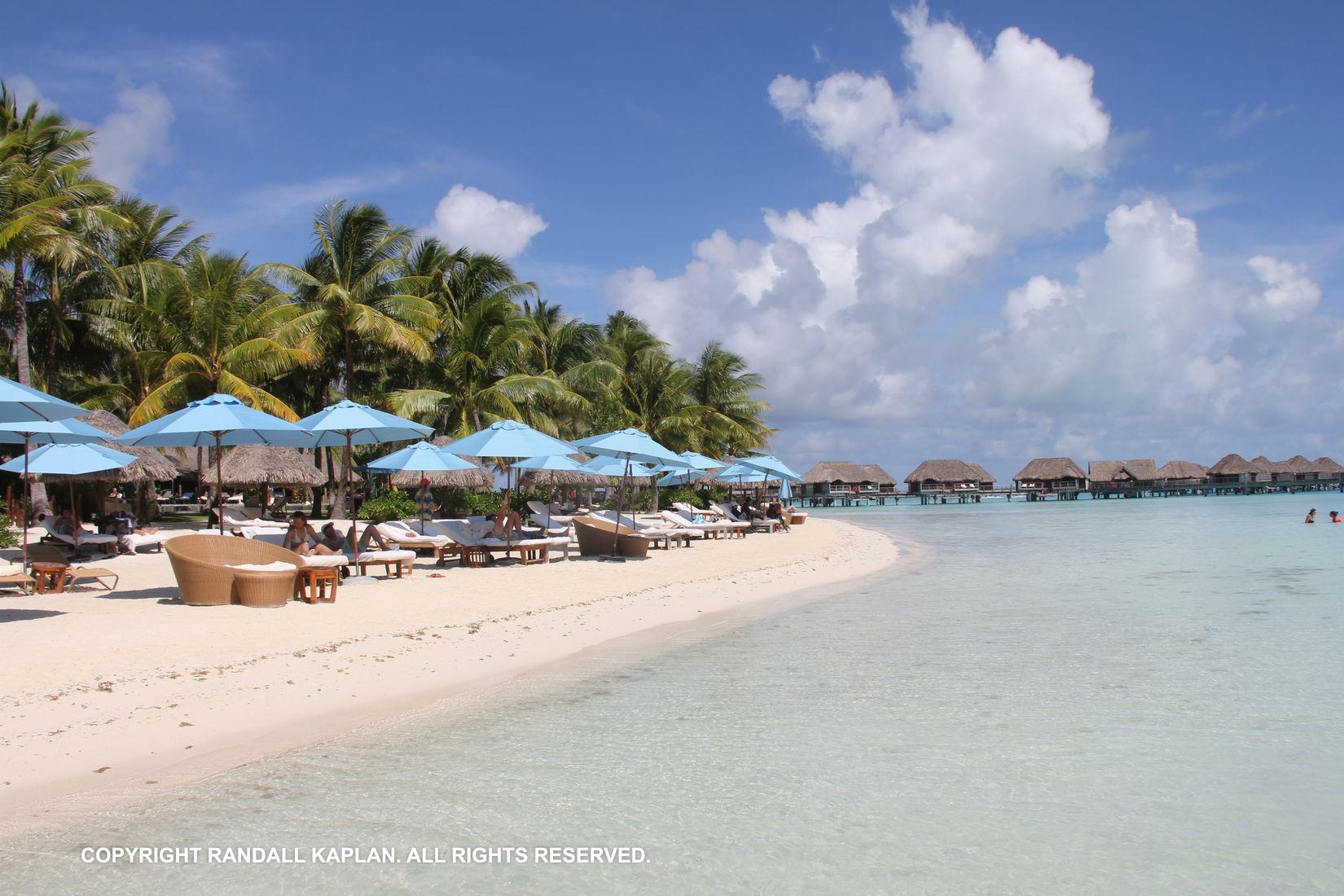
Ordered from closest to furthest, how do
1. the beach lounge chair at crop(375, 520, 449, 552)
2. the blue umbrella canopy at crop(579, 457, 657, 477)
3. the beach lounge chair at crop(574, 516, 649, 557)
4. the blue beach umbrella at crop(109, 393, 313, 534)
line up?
the blue beach umbrella at crop(109, 393, 313, 534)
the beach lounge chair at crop(375, 520, 449, 552)
the beach lounge chair at crop(574, 516, 649, 557)
the blue umbrella canopy at crop(579, 457, 657, 477)

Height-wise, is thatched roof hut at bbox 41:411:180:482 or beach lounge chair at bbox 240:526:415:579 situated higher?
thatched roof hut at bbox 41:411:180:482

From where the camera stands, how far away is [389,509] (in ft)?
67.0

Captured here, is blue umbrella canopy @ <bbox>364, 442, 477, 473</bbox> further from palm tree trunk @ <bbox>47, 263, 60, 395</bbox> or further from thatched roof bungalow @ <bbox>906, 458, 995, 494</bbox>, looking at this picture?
thatched roof bungalow @ <bbox>906, 458, 995, 494</bbox>

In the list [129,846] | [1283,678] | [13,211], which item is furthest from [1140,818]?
[13,211]

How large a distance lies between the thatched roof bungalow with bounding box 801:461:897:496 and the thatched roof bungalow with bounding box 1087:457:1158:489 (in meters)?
16.7

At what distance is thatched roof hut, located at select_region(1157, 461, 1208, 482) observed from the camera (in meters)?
74.1

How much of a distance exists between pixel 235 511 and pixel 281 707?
18.8 metres

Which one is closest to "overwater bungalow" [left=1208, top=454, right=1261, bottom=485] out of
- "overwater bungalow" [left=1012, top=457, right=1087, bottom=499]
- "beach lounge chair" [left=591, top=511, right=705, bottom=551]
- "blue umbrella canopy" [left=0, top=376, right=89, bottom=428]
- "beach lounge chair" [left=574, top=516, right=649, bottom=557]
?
"overwater bungalow" [left=1012, top=457, right=1087, bottom=499]

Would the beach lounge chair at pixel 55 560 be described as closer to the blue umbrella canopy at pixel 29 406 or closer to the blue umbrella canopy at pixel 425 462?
the blue umbrella canopy at pixel 29 406

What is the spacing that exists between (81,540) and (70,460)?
102 inches

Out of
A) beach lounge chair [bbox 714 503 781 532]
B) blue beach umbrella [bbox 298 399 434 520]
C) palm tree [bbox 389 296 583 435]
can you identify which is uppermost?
palm tree [bbox 389 296 583 435]

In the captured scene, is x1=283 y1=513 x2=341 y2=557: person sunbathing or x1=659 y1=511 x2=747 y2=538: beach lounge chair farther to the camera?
x1=659 y1=511 x2=747 y2=538: beach lounge chair

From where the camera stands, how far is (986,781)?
184 inches

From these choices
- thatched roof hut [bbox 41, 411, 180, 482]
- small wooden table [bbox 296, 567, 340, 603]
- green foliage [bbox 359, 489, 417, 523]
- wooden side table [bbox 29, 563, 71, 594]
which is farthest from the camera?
green foliage [bbox 359, 489, 417, 523]
